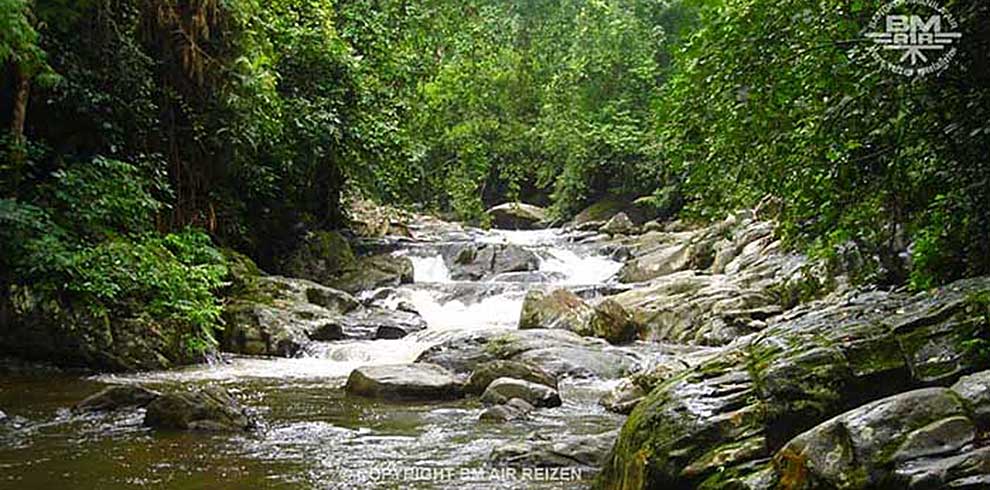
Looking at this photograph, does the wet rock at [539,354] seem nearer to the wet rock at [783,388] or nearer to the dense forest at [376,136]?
the dense forest at [376,136]

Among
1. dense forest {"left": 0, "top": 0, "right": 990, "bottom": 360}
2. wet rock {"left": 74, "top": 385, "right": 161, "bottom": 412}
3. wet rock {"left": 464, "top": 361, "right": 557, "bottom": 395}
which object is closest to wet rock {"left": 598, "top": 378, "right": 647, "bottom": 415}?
wet rock {"left": 464, "top": 361, "right": 557, "bottom": 395}

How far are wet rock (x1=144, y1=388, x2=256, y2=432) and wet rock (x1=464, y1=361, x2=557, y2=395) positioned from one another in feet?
8.63

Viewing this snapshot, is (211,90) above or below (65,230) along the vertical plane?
above

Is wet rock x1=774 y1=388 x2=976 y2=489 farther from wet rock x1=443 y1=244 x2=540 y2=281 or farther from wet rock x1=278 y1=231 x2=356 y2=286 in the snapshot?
wet rock x1=443 y1=244 x2=540 y2=281

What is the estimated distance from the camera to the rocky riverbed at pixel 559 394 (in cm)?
407

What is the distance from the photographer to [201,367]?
1098cm

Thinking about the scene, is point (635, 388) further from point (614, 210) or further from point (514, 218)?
point (514, 218)

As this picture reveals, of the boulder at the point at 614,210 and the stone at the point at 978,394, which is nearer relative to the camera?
the stone at the point at 978,394

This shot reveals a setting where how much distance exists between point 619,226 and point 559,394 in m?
16.0

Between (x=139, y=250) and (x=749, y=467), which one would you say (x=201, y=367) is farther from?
(x=749, y=467)

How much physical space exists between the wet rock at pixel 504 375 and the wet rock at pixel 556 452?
2907 millimetres

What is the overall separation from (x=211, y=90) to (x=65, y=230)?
11.9 ft

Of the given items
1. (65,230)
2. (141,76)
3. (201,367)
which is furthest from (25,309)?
(141,76)

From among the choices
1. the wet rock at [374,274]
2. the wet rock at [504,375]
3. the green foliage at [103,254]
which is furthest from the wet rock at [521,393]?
the wet rock at [374,274]
